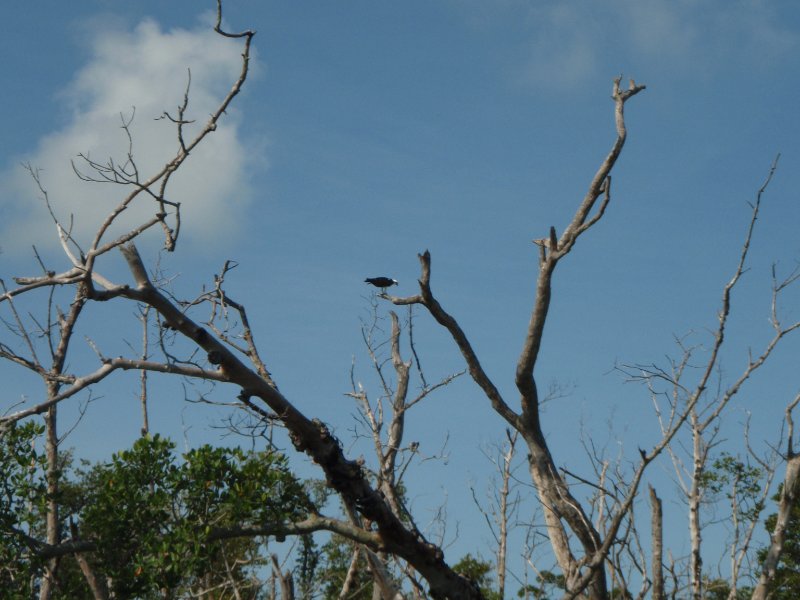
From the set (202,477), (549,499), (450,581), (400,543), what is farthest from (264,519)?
(549,499)

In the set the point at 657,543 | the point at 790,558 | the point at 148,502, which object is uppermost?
the point at 790,558

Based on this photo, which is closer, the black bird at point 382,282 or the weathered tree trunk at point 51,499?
the black bird at point 382,282

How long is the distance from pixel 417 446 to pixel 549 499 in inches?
197

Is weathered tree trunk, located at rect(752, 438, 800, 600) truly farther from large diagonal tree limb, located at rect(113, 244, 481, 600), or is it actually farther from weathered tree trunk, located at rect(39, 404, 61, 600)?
weathered tree trunk, located at rect(39, 404, 61, 600)

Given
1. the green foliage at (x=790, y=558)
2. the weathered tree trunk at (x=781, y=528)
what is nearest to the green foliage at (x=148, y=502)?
the weathered tree trunk at (x=781, y=528)

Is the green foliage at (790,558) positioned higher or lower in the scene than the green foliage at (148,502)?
higher

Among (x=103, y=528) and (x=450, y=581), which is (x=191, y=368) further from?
(x=450, y=581)

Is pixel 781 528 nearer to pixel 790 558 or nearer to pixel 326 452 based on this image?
pixel 326 452

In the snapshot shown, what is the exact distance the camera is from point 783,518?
297 inches

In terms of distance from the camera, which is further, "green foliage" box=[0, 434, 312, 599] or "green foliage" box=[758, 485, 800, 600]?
"green foliage" box=[758, 485, 800, 600]

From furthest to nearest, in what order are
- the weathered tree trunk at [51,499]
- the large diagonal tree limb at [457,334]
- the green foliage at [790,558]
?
the green foliage at [790,558] → the weathered tree trunk at [51,499] → the large diagonal tree limb at [457,334]

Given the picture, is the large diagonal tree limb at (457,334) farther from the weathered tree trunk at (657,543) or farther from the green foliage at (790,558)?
the green foliage at (790,558)

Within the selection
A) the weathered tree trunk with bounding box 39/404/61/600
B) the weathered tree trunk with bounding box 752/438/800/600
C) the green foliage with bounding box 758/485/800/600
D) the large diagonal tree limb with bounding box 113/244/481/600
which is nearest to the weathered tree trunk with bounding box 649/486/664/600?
the weathered tree trunk with bounding box 752/438/800/600

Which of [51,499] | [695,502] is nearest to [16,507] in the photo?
[51,499]
